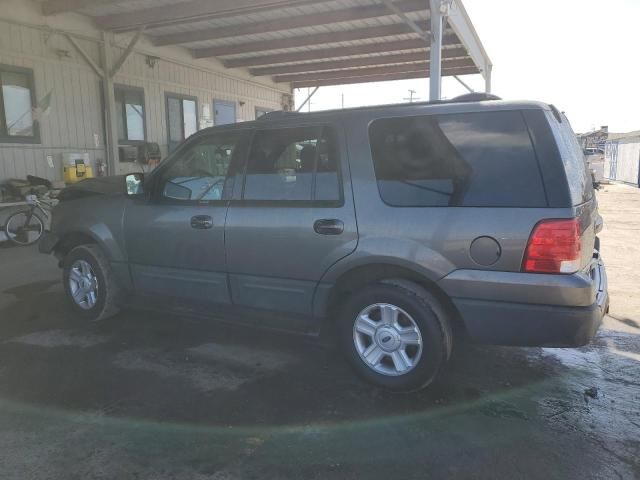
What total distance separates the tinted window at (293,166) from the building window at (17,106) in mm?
6789

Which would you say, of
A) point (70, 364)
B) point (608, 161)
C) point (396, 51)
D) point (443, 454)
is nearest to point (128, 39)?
point (396, 51)

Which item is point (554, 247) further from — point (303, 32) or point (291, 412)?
point (303, 32)

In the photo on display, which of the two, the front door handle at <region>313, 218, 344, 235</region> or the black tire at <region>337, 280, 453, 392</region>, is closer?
the black tire at <region>337, 280, 453, 392</region>

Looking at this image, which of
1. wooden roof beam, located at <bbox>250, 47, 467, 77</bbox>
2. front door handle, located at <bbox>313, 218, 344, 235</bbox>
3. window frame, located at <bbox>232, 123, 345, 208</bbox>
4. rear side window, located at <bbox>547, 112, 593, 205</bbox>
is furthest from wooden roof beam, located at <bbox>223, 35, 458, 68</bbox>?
front door handle, located at <bbox>313, 218, 344, 235</bbox>

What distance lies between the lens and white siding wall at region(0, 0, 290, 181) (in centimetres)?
866

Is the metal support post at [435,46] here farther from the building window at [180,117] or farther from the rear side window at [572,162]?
the building window at [180,117]

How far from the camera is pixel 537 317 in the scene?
115 inches

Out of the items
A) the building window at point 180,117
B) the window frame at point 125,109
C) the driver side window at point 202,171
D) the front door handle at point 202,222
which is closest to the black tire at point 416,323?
the front door handle at point 202,222

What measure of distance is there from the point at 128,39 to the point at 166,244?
8.21m

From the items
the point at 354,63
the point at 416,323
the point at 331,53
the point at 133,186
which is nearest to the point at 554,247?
the point at 416,323

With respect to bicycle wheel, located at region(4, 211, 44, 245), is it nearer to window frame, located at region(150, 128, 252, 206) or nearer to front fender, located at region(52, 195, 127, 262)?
front fender, located at region(52, 195, 127, 262)

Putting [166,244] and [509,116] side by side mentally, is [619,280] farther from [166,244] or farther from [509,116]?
[166,244]

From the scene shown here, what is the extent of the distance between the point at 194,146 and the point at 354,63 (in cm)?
1036

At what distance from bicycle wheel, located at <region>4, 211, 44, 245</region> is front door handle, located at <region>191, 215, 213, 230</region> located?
6.34m
